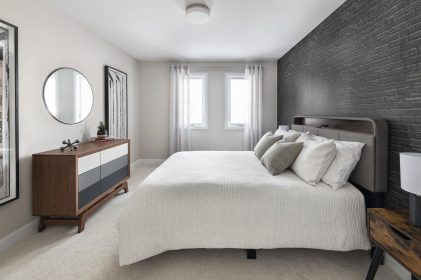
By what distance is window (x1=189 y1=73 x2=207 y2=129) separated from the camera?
5489 millimetres

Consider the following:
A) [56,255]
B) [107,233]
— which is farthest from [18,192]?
[107,233]

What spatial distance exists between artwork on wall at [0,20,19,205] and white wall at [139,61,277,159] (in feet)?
11.1

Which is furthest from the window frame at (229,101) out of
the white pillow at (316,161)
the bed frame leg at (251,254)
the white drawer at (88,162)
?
the bed frame leg at (251,254)

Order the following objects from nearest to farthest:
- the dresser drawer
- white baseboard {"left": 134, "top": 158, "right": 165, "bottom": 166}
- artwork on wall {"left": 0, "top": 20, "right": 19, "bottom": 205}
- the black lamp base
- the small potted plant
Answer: the dresser drawer → the black lamp base → artwork on wall {"left": 0, "top": 20, "right": 19, "bottom": 205} → the small potted plant → white baseboard {"left": 134, "top": 158, "right": 165, "bottom": 166}

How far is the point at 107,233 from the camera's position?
2436 mm

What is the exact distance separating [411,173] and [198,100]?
4633 mm

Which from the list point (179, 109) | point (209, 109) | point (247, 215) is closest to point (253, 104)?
point (209, 109)

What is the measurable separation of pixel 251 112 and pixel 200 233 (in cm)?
387

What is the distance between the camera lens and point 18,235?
7.41ft

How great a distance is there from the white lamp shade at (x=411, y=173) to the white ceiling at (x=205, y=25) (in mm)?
2193

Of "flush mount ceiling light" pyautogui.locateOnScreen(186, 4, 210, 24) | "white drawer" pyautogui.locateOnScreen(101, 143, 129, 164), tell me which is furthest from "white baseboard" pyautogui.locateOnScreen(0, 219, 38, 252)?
"flush mount ceiling light" pyautogui.locateOnScreen(186, 4, 210, 24)

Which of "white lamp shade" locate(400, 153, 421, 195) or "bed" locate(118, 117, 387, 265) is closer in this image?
"white lamp shade" locate(400, 153, 421, 195)

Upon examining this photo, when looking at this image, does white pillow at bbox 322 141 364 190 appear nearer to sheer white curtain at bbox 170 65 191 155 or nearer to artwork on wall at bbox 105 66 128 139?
artwork on wall at bbox 105 66 128 139

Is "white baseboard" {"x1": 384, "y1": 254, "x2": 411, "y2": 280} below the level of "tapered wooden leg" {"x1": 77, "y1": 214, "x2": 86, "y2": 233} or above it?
below
